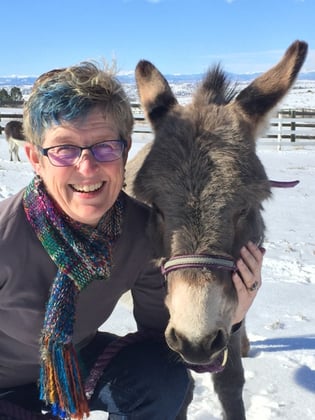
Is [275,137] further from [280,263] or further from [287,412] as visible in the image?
[287,412]

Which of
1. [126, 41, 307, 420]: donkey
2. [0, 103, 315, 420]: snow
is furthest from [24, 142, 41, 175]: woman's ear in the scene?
[0, 103, 315, 420]: snow

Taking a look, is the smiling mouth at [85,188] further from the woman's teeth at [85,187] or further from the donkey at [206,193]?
the donkey at [206,193]

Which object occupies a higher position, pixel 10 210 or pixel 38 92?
pixel 38 92

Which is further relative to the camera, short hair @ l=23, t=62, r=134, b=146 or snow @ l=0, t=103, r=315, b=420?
snow @ l=0, t=103, r=315, b=420

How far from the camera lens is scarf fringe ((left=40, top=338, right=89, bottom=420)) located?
221 centimetres

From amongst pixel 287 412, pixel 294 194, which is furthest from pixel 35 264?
pixel 294 194

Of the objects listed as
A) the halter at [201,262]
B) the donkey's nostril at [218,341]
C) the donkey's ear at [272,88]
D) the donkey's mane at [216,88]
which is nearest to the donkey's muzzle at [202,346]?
the donkey's nostril at [218,341]

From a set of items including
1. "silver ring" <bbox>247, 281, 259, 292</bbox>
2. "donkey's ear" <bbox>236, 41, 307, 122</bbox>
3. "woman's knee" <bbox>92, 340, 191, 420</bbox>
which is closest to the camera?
"silver ring" <bbox>247, 281, 259, 292</bbox>

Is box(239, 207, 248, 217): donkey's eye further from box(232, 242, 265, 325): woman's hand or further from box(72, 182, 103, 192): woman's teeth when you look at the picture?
box(72, 182, 103, 192): woman's teeth

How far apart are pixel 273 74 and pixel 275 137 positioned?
18.0m

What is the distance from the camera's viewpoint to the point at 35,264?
7.17 ft

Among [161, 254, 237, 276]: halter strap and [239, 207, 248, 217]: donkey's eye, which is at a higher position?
[239, 207, 248, 217]: donkey's eye

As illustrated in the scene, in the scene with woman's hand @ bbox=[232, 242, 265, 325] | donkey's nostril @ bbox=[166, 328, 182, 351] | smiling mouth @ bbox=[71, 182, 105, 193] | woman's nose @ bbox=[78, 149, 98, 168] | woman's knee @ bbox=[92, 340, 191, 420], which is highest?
woman's nose @ bbox=[78, 149, 98, 168]

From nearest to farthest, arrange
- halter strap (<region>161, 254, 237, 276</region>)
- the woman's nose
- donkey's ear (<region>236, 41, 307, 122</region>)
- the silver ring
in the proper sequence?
halter strap (<region>161, 254, 237, 276</region>) < the woman's nose < the silver ring < donkey's ear (<region>236, 41, 307, 122</region>)
